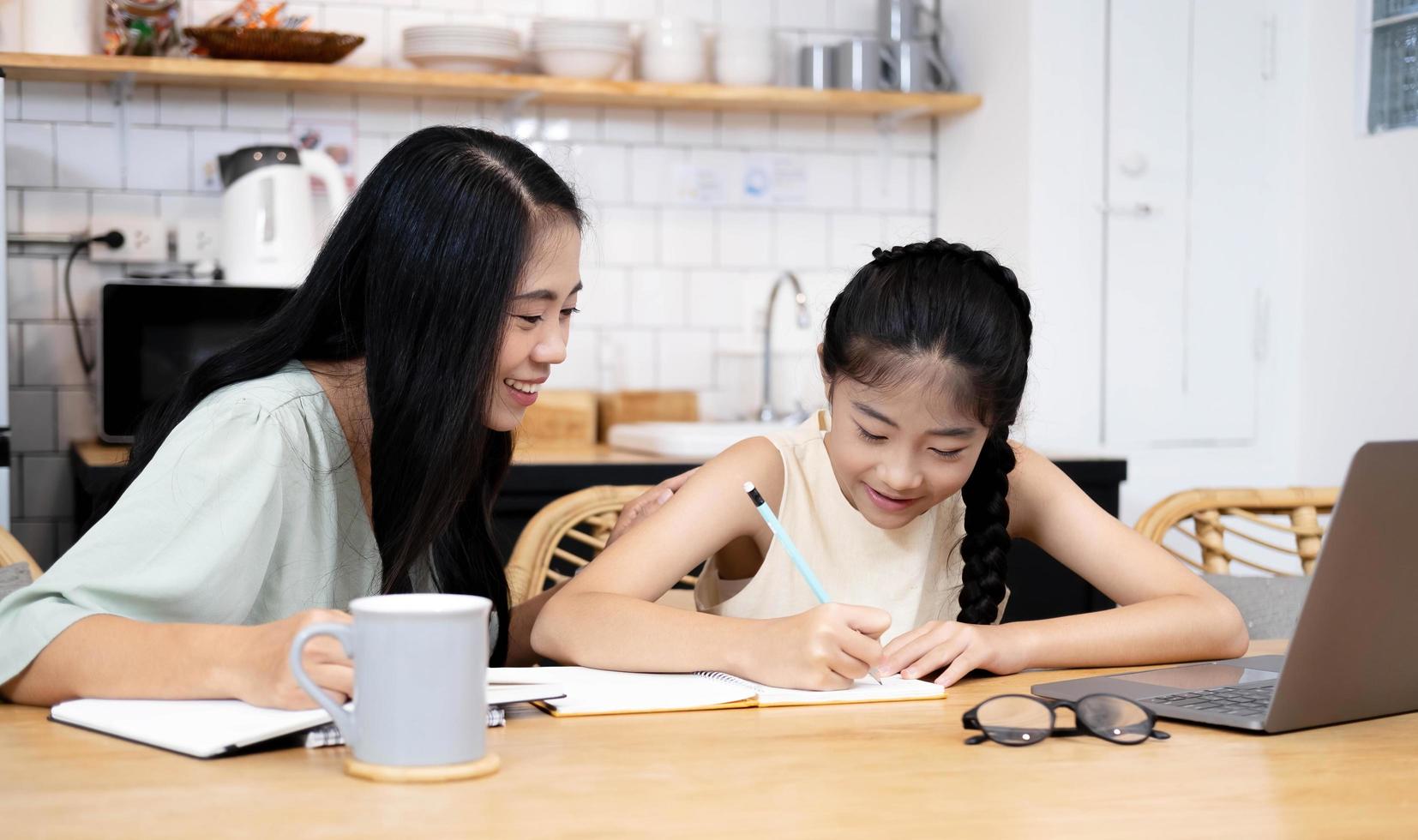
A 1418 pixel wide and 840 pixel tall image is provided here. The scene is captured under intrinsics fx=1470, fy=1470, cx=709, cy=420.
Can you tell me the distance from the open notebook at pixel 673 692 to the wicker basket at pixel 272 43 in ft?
7.54

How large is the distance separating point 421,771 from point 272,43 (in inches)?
105

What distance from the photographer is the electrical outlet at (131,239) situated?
10.8 feet

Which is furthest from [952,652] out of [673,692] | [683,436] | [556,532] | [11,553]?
[683,436]

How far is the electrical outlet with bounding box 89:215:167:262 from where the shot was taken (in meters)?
3.31

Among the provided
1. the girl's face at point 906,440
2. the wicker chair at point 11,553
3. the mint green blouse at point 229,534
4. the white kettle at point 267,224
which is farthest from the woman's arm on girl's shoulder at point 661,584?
the white kettle at point 267,224

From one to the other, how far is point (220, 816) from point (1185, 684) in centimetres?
85

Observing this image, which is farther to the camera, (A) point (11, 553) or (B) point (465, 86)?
(B) point (465, 86)

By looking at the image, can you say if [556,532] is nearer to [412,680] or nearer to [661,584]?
[661,584]

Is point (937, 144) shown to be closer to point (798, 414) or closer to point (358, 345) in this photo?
point (798, 414)

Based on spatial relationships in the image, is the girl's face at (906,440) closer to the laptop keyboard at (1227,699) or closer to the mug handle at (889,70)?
the laptop keyboard at (1227,699)

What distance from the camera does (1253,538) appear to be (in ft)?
7.41

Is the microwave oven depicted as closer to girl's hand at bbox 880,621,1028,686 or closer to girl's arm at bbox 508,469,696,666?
girl's arm at bbox 508,469,696,666

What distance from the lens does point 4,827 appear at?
82cm

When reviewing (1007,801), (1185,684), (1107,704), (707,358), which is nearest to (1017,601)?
(707,358)
